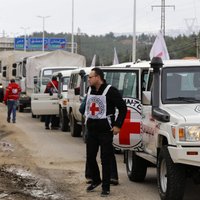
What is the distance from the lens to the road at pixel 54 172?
9250mm

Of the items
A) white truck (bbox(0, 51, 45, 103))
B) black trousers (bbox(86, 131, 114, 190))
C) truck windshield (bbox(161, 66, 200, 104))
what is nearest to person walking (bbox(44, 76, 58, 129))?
white truck (bbox(0, 51, 45, 103))

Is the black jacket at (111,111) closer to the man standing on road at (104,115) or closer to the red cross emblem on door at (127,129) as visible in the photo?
the man standing on road at (104,115)

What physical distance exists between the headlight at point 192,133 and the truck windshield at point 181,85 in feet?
3.36

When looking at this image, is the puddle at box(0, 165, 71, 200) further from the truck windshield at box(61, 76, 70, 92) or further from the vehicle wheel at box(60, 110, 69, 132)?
the truck windshield at box(61, 76, 70, 92)

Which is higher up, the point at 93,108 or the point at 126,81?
the point at 126,81

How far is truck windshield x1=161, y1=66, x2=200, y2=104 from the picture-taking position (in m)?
8.72

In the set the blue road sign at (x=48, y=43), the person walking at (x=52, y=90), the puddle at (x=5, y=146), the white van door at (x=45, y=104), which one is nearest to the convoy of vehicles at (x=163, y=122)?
the puddle at (x=5, y=146)

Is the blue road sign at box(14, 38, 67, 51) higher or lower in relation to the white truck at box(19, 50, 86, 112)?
higher

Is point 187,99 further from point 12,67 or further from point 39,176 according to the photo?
point 12,67

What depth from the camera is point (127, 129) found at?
9500 millimetres

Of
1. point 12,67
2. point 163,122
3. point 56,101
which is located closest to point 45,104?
point 56,101

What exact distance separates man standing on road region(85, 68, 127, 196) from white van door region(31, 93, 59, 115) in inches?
521

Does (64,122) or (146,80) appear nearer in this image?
(146,80)

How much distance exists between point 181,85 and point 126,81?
1.98 meters
